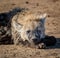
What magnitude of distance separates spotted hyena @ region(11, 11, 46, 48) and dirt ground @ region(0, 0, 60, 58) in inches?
8.2

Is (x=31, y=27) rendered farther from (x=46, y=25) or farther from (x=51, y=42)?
(x=46, y=25)

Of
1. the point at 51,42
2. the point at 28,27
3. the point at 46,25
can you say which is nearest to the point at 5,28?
the point at 28,27

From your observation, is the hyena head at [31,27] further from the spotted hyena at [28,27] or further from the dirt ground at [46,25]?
the dirt ground at [46,25]

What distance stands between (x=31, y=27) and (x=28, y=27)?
78mm

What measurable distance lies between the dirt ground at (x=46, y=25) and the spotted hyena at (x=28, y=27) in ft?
0.69

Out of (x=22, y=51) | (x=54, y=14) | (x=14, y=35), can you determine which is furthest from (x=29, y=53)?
(x=54, y=14)

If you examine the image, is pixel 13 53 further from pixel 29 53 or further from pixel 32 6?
pixel 32 6

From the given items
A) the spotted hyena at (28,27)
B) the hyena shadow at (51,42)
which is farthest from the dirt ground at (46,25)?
the spotted hyena at (28,27)

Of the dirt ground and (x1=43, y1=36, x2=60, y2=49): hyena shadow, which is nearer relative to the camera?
the dirt ground

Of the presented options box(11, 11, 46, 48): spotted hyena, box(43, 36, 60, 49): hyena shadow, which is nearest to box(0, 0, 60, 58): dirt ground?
box(43, 36, 60, 49): hyena shadow

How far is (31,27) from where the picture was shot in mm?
8883

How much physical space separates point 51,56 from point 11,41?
1.32 meters

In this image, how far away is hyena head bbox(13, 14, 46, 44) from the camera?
346 inches

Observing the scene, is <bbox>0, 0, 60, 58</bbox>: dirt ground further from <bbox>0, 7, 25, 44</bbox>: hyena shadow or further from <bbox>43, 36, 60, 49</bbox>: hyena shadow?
<bbox>0, 7, 25, 44</bbox>: hyena shadow
